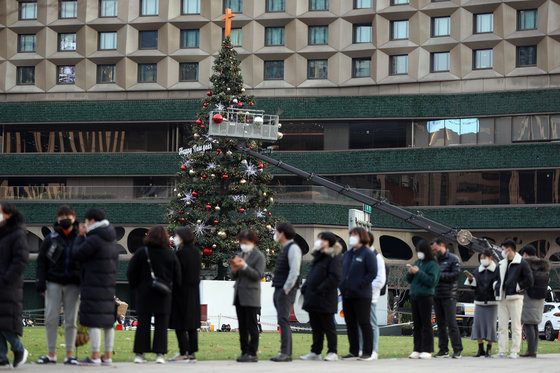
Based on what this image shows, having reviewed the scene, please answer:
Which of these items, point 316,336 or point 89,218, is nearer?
point 89,218

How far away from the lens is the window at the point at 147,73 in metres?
61.4

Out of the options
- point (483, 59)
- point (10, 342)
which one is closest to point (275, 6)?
point (483, 59)

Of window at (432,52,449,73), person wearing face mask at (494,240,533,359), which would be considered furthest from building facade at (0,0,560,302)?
person wearing face mask at (494,240,533,359)

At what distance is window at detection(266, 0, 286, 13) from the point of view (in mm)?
60625

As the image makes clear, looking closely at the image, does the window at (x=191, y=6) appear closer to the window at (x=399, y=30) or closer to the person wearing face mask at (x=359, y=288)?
the window at (x=399, y=30)

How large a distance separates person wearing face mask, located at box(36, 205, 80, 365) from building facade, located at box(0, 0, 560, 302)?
3800 centimetres

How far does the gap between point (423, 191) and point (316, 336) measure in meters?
42.1

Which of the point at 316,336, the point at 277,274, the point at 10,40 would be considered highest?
the point at 10,40

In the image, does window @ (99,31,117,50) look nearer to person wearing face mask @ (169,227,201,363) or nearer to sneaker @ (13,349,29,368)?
person wearing face mask @ (169,227,201,363)

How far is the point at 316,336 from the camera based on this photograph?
53.7 ft

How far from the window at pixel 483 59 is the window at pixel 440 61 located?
158 centimetres

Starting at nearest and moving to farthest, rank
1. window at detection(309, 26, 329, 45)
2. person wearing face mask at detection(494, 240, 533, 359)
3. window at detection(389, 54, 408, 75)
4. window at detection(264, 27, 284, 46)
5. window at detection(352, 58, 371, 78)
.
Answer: person wearing face mask at detection(494, 240, 533, 359) < window at detection(389, 54, 408, 75) < window at detection(352, 58, 371, 78) < window at detection(309, 26, 329, 45) < window at detection(264, 27, 284, 46)

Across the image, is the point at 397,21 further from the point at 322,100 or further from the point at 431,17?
the point at 322,100

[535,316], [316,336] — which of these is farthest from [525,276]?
[316,336]
